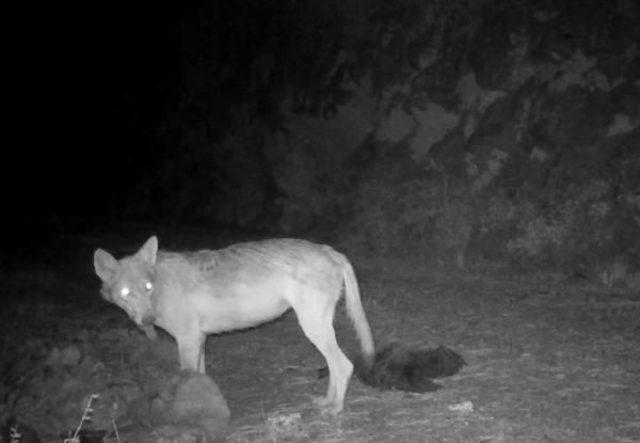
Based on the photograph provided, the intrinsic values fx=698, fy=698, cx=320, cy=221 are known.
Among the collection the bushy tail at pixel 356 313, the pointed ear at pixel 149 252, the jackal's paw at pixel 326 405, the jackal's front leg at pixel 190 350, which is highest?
the pointed ear at pixel 149 252

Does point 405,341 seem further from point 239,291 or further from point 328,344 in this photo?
point 239,291

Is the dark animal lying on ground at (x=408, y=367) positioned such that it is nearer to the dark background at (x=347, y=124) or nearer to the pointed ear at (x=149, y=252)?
the pointed ear at (x=149, y=252)

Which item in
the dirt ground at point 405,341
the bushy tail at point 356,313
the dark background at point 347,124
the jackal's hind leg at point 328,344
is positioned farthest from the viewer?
the dark background at point 347,124

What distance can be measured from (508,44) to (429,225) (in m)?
4.86

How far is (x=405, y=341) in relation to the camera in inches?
348

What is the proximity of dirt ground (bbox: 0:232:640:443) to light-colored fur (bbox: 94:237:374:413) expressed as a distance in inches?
23.2

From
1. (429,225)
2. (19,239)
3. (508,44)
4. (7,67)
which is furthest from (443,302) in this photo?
(7,67)

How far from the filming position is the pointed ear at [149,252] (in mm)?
7156

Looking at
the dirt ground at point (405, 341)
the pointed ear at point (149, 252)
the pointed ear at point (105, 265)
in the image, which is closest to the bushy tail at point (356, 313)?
the dirt ground at point (405, 341)

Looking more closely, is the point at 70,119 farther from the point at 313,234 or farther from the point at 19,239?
the point at 313,234

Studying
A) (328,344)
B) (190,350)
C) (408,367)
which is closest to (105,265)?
(190,350)

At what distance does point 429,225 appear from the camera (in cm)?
1567

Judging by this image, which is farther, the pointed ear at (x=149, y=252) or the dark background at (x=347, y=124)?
the dark background at (x=347, y=124)

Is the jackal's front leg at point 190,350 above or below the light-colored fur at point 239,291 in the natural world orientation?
below
